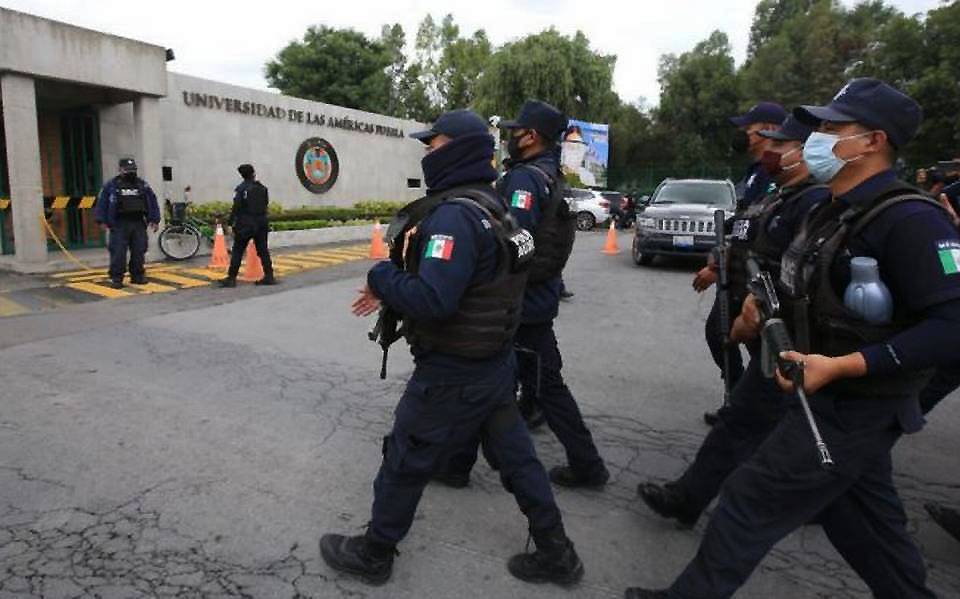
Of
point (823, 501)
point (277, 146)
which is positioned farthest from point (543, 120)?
point (277, 146)

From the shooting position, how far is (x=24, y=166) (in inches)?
404

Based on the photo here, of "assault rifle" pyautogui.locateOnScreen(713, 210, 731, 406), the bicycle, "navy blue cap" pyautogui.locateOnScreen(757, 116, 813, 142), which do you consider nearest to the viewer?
"navy blue cap" pyautogui.locateOnScreen(757, 116, 813, 142)

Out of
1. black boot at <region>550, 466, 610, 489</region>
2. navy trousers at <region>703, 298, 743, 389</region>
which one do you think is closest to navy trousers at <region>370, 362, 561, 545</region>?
black boot at <region>550, 466, 610, 489</region>

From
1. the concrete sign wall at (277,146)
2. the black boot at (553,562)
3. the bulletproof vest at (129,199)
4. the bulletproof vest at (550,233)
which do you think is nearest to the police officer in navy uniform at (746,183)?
the bulletproof vest at (550,233)

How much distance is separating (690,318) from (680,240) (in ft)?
12.7

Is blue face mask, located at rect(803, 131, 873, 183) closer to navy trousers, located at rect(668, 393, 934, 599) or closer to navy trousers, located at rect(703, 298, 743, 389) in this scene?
navy trousers, located at rect(668, 393, 934, 599)

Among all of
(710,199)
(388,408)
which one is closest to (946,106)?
(710,199)

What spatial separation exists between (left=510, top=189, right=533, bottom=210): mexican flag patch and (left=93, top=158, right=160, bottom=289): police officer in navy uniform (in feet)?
24.7

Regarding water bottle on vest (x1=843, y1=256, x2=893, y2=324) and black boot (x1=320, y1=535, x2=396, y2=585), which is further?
black boot (x1=320, y1=535, x2=396, y2=585)

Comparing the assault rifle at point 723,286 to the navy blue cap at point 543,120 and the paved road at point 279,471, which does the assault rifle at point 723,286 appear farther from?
the navy blue cap at point 543,120

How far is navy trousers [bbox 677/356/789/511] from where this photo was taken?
274 centimetres

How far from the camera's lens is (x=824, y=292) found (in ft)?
6.47

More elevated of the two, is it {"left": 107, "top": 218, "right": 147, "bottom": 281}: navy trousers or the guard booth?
the guard booth

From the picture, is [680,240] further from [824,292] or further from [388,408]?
[824,292]
